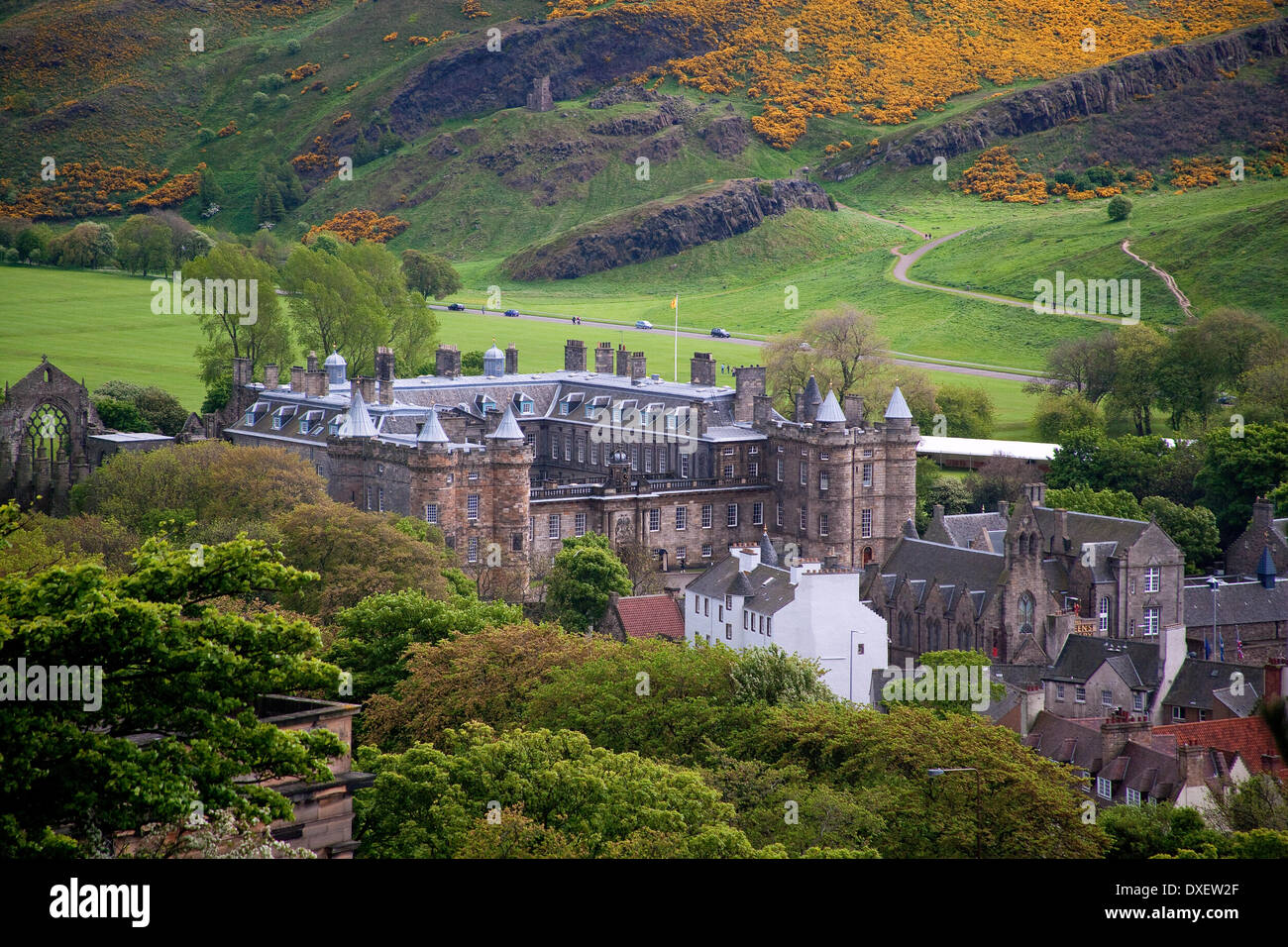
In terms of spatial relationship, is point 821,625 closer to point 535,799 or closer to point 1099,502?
point 535,799

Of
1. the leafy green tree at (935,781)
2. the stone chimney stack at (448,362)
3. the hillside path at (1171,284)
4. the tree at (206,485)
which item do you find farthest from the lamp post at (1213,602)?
the hillside path at (1171,284)

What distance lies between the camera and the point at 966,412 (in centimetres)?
13975

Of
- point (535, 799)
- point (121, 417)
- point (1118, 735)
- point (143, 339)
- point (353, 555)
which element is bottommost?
point (1118, 735)

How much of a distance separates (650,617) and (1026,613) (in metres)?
16.2

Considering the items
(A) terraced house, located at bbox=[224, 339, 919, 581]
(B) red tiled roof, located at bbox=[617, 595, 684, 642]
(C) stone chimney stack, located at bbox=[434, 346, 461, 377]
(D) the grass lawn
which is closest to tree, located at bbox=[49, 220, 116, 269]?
(D) the grass lawn

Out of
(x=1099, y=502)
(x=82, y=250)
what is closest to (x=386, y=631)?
(x=1099, y=502)

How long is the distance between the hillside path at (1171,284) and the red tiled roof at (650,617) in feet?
306

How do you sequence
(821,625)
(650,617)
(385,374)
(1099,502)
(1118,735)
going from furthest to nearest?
1. (385,374)
2. (1099,502)
3. (650,617)
4. (821,625)
5. (1118,735)

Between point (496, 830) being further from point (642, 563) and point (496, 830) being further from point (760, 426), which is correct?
point (760, 426)

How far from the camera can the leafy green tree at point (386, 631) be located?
2231 inches

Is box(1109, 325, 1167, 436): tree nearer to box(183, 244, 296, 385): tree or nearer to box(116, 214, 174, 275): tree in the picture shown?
box(183, 244, 296, 385): tree

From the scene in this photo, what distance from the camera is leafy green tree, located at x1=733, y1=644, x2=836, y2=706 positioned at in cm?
5491

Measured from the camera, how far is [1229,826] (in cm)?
5041
